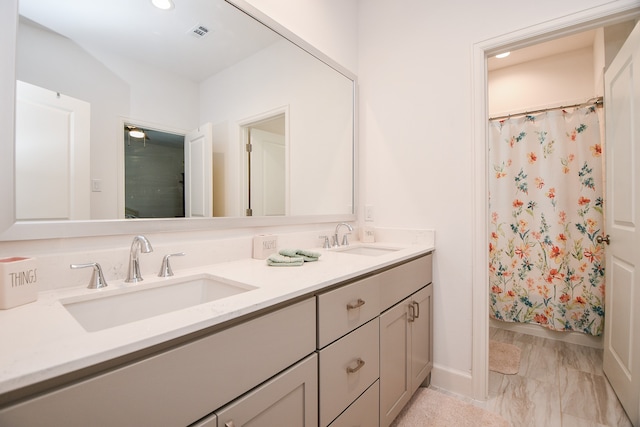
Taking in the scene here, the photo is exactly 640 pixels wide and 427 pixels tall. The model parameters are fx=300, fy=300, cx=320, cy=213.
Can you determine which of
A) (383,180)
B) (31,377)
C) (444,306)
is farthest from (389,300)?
(31,377)

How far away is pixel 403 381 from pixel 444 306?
55 centimetres

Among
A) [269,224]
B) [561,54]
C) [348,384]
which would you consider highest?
[561,54]

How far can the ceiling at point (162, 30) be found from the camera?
3.05 ft

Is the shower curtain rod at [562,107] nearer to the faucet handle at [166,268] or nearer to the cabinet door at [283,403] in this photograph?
the cabinet door at [283,403]

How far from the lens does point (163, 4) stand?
44.3 inches

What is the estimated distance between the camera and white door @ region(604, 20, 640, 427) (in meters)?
1.46

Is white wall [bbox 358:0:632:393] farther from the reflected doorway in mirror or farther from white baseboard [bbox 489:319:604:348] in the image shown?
white baseboard [bbox 489:319:604:348]

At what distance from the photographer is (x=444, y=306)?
1807 millimetres

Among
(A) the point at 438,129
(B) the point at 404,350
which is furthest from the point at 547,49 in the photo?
(B) the point at 404,350

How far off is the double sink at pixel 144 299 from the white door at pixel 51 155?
0.89 feet

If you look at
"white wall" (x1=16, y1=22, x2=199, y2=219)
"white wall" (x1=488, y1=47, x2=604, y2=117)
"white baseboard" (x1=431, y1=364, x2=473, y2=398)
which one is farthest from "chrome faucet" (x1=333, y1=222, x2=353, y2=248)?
"white wall" (x1=488, y1=47, x2=604, y2=117)

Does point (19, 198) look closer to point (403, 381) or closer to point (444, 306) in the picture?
point (403, 381)

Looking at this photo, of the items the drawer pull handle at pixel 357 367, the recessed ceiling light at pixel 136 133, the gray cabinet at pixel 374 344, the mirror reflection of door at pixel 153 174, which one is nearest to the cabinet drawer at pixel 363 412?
the gray cabinet at pixel 374 344

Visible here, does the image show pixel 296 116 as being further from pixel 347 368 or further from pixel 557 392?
pixel 557 392
